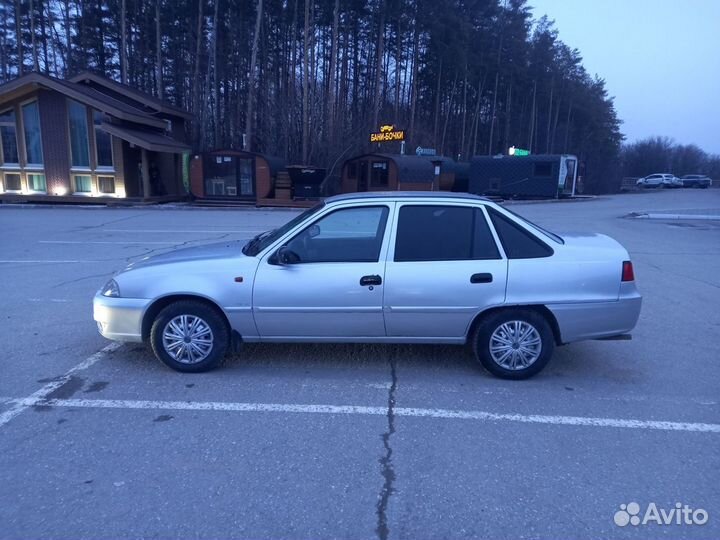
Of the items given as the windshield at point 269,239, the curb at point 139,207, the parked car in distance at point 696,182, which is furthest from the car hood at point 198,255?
the parked car in distance at point 696,182

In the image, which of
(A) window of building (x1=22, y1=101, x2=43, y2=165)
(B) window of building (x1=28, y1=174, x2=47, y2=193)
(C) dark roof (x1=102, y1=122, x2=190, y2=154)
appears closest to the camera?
(C) dark roof (x1=102, y1=122, x2=190, y2=154)

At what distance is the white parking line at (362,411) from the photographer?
3771mm

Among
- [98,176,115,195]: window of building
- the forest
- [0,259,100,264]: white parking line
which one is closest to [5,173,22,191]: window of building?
[98,176,115,195]: window of building

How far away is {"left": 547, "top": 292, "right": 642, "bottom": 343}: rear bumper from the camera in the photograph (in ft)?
14.6

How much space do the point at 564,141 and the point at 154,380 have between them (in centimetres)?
6795

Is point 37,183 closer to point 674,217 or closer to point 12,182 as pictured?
point 12,182

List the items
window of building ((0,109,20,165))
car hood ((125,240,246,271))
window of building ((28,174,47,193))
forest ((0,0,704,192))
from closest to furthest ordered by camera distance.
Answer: car hood ((125,240,246,271)) → window of building ((0,109,20,165)) → window of building ((28,174,47,193)) → forest ((0,0,704,192))

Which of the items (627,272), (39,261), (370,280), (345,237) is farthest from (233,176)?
(627,272)

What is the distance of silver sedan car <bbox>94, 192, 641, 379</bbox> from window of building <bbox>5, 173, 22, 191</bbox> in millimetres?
25549

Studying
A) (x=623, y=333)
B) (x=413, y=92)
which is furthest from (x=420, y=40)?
(x=623, y=333)

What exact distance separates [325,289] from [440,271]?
101cm

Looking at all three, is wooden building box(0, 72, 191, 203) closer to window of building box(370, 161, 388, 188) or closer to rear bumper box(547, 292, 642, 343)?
window of building box(370, 161, 388, 188)

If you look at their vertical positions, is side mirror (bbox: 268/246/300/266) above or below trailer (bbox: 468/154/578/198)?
below

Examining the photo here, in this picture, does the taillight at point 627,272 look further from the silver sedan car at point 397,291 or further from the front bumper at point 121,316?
the front bumper at point 121,316
